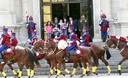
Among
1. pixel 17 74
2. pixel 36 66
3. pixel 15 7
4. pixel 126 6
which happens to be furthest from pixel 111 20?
pixel 17 74

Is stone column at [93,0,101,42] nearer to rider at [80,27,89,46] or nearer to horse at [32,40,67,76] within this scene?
rider at [80,27,89,46]

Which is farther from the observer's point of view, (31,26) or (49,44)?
(31,26)

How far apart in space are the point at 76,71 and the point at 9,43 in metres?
3.94

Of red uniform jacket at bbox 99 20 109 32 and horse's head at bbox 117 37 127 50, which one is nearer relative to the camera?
horse's head at bbox 117 37 127 50

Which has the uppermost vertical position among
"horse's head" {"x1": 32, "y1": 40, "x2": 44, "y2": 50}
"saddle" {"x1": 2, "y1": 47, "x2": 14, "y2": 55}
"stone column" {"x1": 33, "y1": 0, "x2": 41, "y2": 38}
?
"stone column" {"x1": 33, "y1": 0, "x2": 41, "y2": 38}

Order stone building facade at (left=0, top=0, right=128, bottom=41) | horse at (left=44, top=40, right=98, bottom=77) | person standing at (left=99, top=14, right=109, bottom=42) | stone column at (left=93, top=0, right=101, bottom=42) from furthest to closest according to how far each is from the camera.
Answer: stone column at (left=93, top=0, right=101, bottom=42) → stone building facade at (left=0, top=0, right=128, bottom=41) → person standing at (left=99, top=14, right=109, bottom=42) → horse at (left=44, top=40, right=98, bottom=77)

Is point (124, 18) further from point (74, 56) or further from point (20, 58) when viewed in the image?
point (20, 58)

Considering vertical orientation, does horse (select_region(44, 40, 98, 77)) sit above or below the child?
below

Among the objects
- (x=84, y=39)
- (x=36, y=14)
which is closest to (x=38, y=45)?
(x=84, y=39)

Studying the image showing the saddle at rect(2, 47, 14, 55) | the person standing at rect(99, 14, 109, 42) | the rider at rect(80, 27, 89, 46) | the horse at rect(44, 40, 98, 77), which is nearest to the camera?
the saddle at rect(2, 47, 14, 55)

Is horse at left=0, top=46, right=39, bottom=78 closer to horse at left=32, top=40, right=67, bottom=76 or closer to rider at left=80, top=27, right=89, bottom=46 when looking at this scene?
horse at left=32, top=40, right=67, bottom=76

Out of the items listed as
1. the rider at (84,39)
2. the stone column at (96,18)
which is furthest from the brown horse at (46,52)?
the stone column at (96,18)

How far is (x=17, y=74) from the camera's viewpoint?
1997 centimetres

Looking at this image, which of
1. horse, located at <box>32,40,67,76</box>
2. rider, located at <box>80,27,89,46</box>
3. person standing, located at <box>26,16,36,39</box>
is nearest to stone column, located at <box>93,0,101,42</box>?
person standing, located at <box>26,16,36,39</box>
